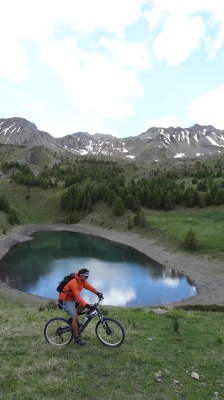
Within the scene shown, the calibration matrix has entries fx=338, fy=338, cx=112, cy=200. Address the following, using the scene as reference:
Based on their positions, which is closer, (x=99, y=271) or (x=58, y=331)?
(x=58, y=331)

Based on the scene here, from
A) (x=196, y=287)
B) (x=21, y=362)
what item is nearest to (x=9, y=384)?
(x=21, y=362)

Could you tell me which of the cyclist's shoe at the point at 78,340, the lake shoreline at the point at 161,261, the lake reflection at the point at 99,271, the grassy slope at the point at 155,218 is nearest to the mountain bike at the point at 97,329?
the cyclist's shoe at the point at 78,340

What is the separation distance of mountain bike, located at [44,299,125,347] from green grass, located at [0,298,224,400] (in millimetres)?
364

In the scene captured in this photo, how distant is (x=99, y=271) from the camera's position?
69.6m

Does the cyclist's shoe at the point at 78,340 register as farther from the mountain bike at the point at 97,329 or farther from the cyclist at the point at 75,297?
the mountain bike at the point at 97,329

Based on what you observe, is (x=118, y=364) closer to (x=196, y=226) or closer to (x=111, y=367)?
(x=111, y=367)

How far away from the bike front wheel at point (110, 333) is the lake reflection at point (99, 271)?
32.8 meters

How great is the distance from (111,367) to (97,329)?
285 cm

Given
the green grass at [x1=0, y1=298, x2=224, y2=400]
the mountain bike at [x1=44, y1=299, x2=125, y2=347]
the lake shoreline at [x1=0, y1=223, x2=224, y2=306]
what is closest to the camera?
the green grass at [x1=0, y1=298, x2=224, y2=400]

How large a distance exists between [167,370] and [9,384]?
6225mm

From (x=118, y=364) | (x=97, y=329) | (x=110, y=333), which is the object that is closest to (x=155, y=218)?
(x=97, y=329)

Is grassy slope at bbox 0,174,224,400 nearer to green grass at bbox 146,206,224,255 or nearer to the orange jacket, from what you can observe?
the orange jacket

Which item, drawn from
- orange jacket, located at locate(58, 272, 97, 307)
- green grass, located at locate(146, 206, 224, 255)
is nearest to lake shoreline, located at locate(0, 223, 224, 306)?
green grass, located at locate(146, 206, 224, 255)

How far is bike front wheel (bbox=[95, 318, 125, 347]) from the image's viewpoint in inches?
631
